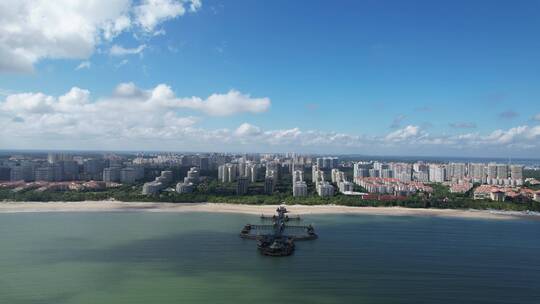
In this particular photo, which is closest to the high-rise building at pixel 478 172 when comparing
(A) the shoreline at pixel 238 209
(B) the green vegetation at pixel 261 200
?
(B) the green vegetation at pixel 261 200

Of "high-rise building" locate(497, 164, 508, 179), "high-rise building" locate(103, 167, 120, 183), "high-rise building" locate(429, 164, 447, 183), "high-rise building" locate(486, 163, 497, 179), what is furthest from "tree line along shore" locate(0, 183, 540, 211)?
"high-rise building" locate(429, 164, 447, 183)

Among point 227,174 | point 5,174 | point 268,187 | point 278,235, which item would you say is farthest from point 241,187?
point 5,174

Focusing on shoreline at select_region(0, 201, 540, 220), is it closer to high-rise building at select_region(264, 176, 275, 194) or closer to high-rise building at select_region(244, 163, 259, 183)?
high-rise building at select_region(264, 176, 275, 194)

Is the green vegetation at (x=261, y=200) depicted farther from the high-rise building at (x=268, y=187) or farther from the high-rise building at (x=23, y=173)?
the high-rise building at (x=23, y=173)

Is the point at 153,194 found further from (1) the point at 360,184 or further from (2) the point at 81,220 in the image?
(1) the point at 360,184

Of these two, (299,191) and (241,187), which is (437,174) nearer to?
(299,191)

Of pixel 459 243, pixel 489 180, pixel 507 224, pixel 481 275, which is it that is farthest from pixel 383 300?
pixel 489 180
